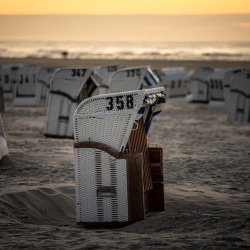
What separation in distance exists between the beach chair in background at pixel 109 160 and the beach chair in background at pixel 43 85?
14223 millimetres

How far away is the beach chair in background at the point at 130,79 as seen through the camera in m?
15.1

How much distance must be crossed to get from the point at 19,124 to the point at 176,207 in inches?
377

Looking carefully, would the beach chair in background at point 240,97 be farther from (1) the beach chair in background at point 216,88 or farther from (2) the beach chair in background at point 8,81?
(2) the beach chair in background at point 8,81

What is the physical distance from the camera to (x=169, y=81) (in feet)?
81.8

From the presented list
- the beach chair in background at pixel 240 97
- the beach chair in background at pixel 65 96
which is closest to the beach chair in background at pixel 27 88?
the beach chair in background at pixel 240 97

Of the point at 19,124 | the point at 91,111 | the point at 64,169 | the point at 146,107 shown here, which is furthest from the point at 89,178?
the point at 19,124

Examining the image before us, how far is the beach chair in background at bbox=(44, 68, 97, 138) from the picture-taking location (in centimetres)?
1241

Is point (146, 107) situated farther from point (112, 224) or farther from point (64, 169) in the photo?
point (64, 169)

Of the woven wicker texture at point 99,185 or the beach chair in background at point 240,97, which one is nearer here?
the woven wicker texture at point 99,185

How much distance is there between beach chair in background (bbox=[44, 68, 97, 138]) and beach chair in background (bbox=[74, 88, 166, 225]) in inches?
255

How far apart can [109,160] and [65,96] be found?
22.6ft

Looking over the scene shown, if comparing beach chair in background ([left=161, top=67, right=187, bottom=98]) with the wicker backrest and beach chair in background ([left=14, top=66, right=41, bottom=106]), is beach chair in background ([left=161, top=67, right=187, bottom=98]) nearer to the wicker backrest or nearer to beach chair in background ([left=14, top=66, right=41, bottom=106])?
beach chair in background ([left=14, top=66, right=41, bottom=106])

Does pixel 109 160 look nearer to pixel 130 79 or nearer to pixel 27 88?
pixel 130 79

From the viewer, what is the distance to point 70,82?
41.0 feet
